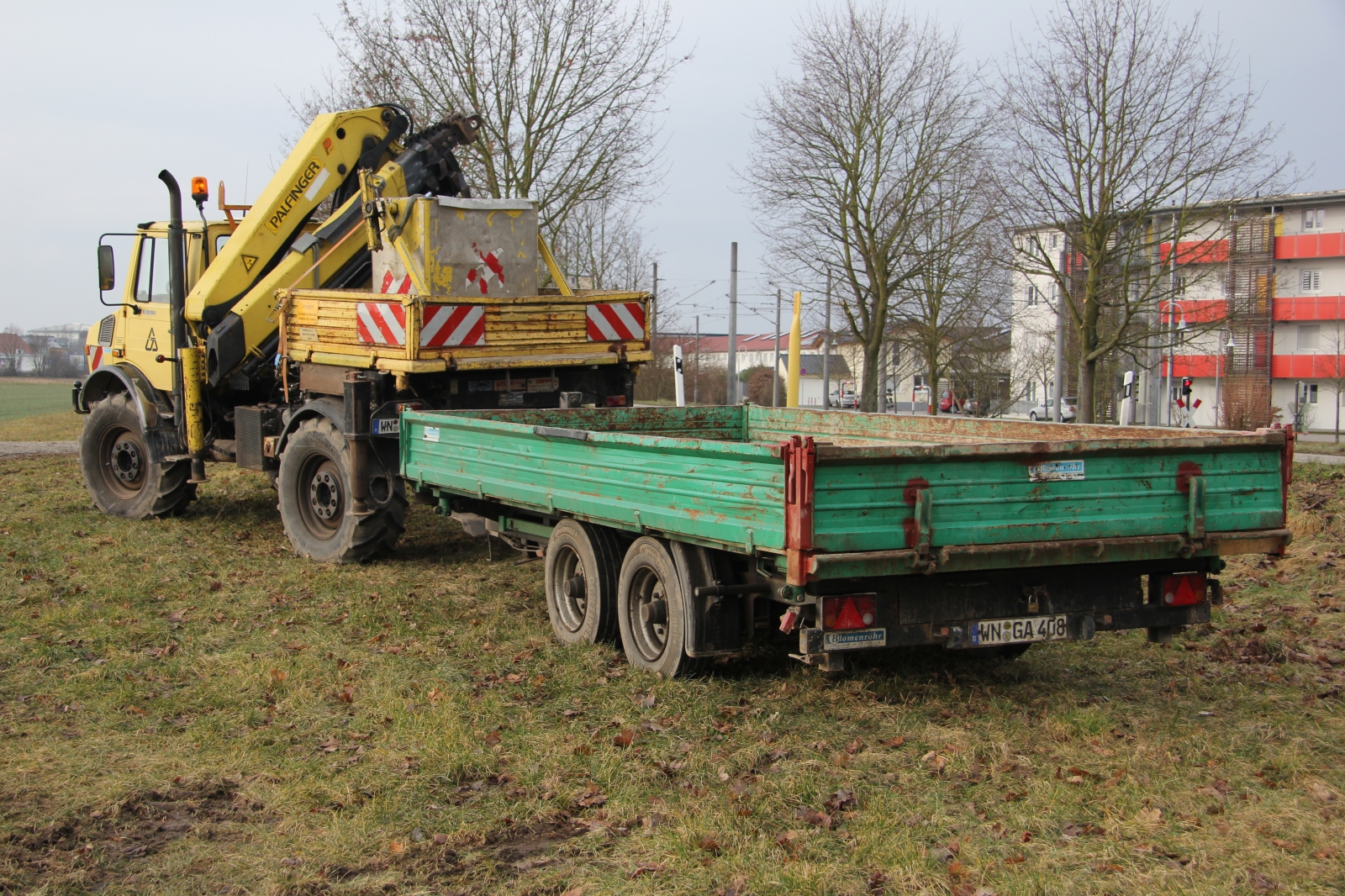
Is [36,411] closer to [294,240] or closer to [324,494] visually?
[294,240]

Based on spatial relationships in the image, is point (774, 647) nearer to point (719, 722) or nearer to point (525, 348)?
point (719, 722)

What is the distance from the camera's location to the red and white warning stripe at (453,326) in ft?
30.4

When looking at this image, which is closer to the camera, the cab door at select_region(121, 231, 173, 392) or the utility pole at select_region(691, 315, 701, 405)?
the cab door at select_region(121, 231, 173, 392)

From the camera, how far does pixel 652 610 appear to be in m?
6.24

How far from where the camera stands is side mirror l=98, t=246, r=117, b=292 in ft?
39.2

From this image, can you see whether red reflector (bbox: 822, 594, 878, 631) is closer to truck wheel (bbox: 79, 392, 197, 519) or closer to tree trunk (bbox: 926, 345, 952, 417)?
truck wheel (bbox: 79, 392, 197, 519)

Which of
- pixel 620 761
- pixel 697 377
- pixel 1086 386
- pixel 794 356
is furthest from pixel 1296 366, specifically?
pixel 620 761

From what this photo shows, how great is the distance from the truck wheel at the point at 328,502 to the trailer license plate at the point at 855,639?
5330mm

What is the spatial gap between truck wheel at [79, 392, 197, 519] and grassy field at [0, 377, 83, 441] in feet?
41.2

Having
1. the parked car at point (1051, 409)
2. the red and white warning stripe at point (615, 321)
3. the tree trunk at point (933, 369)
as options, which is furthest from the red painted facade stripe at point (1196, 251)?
the parked car at point (1051, 409)

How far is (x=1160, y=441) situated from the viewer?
5.56m

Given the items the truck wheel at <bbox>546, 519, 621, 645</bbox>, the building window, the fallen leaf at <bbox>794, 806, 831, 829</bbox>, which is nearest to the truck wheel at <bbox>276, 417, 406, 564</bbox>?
the truck wheel at <bbox>546, 519, 621, 645</bbox>

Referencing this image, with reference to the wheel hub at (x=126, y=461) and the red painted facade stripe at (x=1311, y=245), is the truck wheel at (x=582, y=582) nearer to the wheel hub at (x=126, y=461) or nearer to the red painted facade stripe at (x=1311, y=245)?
the wheel hub at (x=126, y=461)

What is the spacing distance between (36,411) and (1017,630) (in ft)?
140
